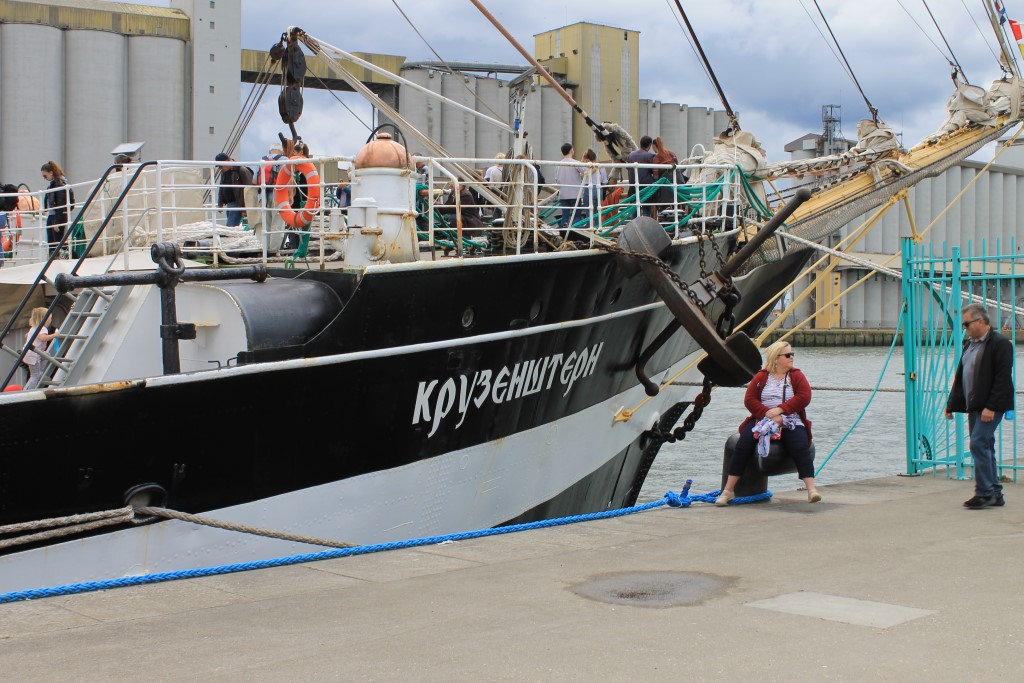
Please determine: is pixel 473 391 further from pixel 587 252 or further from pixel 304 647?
pixel 304 647

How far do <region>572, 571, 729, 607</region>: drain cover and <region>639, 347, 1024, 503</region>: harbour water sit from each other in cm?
627

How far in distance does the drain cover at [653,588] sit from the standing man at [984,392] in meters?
3.15

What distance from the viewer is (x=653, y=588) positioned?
588 centimetres

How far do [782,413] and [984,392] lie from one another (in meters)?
1.42

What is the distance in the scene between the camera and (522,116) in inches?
409

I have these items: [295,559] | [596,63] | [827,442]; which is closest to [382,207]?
[295,559]

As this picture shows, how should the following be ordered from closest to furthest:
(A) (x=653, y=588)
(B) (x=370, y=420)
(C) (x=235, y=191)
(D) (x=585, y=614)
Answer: (D) (x=585, y=614)
(A) (x=653, y=588)
(B) (x=370, y=420)
(C) (x=235, y=191)

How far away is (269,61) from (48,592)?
604 centimetres

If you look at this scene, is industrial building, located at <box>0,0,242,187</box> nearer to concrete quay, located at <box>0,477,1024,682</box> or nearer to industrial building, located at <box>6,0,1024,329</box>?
industrial building, located at <box>6,0,1024,329</box>

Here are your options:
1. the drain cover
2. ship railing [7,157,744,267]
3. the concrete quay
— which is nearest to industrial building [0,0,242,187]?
ship railing [7,157,744,267]

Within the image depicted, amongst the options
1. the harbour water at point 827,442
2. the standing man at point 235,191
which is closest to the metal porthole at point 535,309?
the standing man at point 235,191

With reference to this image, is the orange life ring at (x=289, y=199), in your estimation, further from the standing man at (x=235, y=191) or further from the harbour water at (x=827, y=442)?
the harbour water at (x=827, y=442)

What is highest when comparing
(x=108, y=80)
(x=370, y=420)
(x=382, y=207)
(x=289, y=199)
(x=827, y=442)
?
(x=108, y=80)

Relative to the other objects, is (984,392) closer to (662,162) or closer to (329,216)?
(662,162)
